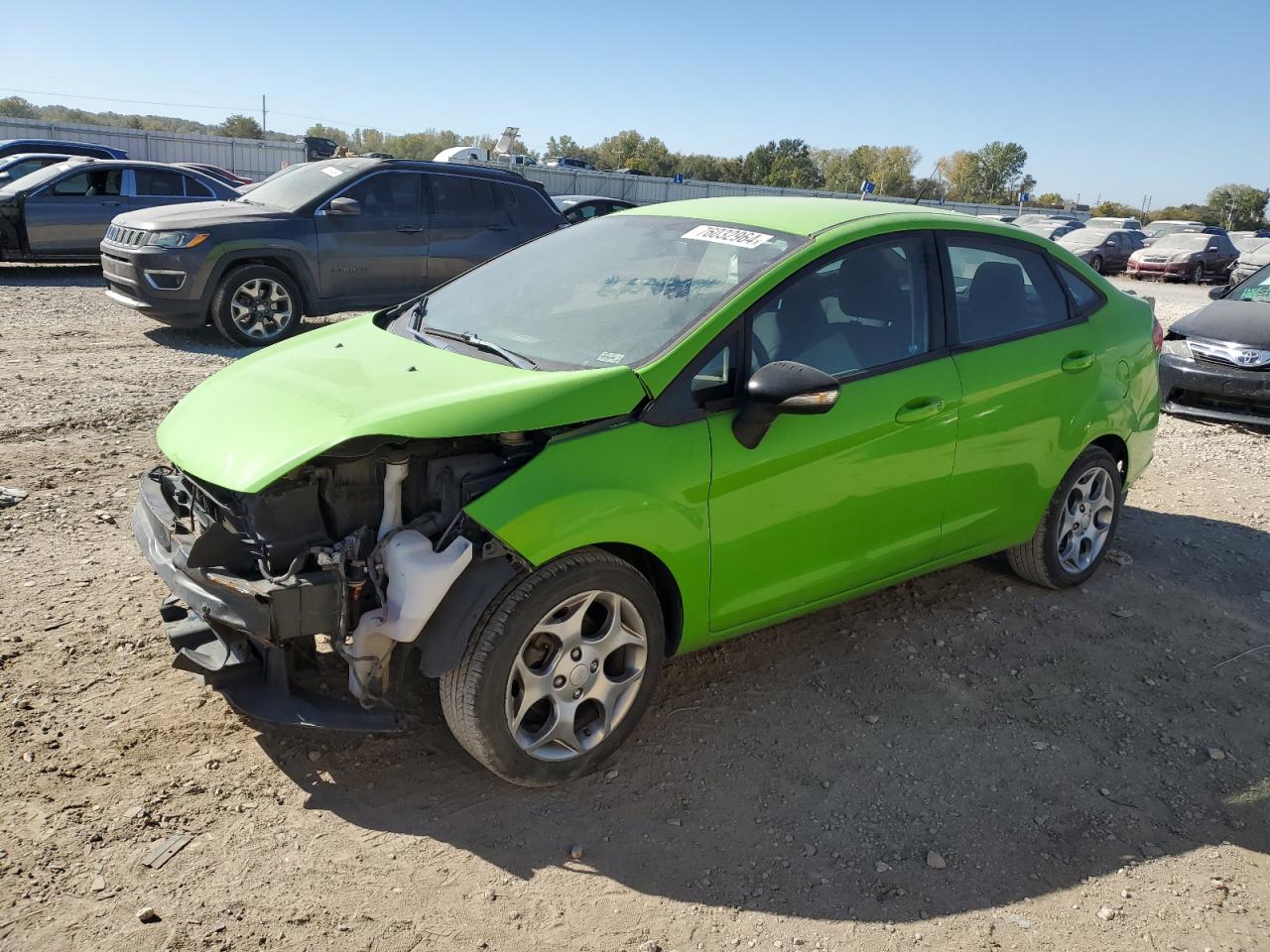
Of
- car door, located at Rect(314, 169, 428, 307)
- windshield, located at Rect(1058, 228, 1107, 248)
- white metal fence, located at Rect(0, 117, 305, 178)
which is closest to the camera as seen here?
car door, located at Rect(314, 169, 428, 307)

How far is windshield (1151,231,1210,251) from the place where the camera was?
2827cm

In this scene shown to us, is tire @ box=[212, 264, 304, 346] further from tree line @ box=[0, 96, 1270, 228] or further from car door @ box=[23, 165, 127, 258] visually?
tree line @ box=[0, 96, 1270, 228]

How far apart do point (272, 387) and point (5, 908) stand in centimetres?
171

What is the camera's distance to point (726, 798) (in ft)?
10.9

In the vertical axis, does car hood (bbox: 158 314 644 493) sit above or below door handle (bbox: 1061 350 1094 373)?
below

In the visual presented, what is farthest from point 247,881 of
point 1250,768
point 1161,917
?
point 1250,768

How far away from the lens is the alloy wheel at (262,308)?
9609mm

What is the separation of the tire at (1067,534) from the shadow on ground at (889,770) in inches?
8.1

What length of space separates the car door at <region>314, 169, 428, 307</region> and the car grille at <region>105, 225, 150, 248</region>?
156cm

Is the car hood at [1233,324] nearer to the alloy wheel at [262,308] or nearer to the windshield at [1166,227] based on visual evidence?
the alloy wheel at [262,308]

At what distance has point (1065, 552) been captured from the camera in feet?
16.2

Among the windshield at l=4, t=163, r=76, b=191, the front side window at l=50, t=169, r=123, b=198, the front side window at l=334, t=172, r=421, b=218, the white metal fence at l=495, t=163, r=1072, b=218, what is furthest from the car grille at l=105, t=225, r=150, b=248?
the white metal fence at l=495, t=163, r=1072, b=218

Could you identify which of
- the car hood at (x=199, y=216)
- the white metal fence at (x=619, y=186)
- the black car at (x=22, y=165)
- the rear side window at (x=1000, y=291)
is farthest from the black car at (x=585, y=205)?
the white metal fence at (x=619, y=186)

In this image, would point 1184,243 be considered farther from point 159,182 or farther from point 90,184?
point 90,184
